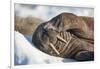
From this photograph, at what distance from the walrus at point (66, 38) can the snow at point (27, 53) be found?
1.9 inches

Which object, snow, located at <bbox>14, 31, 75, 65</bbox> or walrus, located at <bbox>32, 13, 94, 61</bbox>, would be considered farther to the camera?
walrus, located at <bbox>32, 13, 94, 61</bbox>

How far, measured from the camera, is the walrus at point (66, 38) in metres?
2.11

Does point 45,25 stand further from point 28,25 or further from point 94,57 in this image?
point 94,57

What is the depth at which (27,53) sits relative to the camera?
2035mm

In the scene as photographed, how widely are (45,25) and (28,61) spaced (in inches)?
16.8

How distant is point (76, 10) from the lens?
7.38ft

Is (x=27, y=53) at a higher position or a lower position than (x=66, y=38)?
lower

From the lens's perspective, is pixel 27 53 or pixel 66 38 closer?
pixel 27 53

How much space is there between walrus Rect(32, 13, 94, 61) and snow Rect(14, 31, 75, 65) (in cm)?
5

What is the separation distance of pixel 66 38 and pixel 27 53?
47 cm

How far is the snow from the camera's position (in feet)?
6.55

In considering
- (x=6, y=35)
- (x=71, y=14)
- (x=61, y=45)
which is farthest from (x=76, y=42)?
(x=6, y=35)

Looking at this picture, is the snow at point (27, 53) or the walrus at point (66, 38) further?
the walrus at point (66, 38)

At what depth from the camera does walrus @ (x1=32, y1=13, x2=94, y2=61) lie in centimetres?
211
